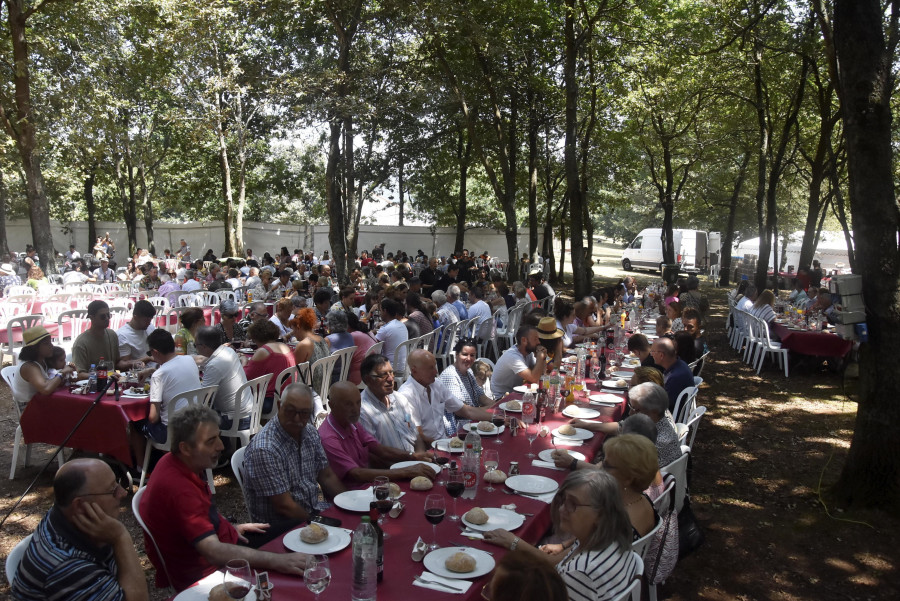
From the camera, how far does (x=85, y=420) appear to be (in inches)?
218

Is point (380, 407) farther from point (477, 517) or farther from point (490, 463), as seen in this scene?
point (477, 517)

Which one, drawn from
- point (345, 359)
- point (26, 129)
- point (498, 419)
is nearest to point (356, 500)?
point (498, 419)

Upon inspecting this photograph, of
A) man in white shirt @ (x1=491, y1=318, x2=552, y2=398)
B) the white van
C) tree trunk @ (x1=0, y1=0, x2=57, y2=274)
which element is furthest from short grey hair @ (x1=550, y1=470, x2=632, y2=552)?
the white van

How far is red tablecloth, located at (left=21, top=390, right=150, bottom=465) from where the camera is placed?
17.8 feet

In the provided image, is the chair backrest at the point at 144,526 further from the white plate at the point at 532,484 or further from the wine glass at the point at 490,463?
the white plate at the point at 532,484

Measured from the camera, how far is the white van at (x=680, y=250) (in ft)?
125

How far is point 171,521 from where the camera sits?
3.08 m

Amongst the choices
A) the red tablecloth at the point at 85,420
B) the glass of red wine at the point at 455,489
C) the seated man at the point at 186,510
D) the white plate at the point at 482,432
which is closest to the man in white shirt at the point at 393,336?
the red tablecloth at the point at 85,420

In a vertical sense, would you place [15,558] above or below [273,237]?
below

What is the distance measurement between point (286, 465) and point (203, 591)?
48.5 inches

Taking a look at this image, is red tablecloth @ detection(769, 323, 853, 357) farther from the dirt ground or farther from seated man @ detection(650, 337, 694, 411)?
seated man @ detection(650, 337, 694, 411)

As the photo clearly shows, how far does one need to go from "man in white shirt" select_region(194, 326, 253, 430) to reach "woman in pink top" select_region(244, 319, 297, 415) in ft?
0.95

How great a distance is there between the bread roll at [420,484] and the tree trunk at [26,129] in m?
13.8

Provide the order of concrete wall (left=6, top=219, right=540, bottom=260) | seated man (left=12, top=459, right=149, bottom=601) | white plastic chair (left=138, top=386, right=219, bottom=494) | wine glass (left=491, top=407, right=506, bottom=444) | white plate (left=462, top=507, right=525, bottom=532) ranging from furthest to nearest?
1. concrete wall (left=6, top=219, right=540, bottom=260)
2. white plastic chair (left=138, top=386, right=219, bottom=494)
3. wine glass (left=491, top=407, right=506, bottom=444)
4. white plate (left=462, top=507, right=525, bottom=532)
5. seated man (left=12, top=459, right=149, bottom=601)
